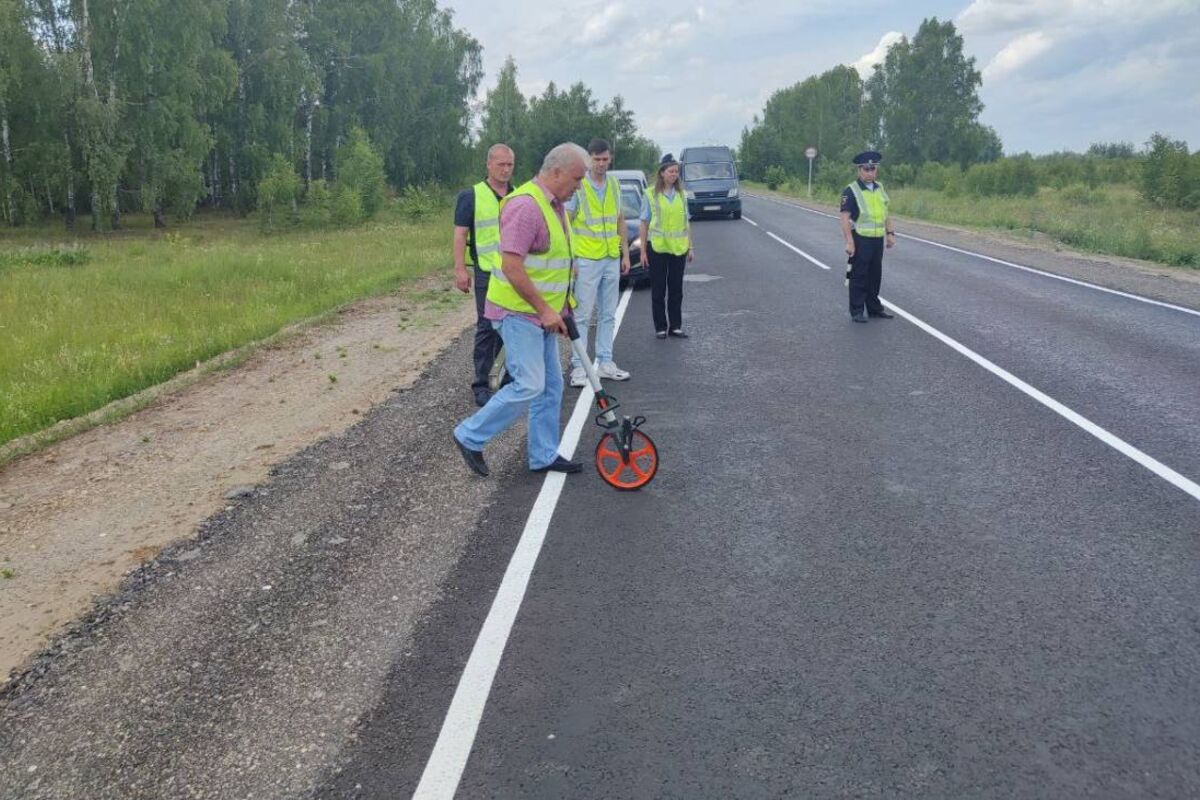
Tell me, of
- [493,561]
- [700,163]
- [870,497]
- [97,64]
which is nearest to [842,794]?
[493,561]

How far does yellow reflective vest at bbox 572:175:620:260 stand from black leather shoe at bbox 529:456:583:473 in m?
2.56

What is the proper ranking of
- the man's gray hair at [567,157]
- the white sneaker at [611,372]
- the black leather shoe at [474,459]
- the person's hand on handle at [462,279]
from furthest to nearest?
the white sneaker at [611,372] → the person's hand on handle at [462,279] → the black leather shoe at [474,459] → the man's gray hair at [567,157]

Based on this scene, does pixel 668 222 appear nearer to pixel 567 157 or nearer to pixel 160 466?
pixel 567 157

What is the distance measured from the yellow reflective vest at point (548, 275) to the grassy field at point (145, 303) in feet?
13.8

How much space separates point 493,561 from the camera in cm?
414

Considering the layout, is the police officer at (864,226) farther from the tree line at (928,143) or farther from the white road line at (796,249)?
the tree line at (928,143)

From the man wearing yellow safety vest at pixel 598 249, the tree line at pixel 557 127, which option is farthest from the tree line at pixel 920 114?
the man wearing yellow safety vest at pixel 598 249

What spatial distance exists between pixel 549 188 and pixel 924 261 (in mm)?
13505

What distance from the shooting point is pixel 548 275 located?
502 cm

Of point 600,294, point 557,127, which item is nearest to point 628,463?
point 600,294

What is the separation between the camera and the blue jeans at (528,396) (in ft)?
16.7

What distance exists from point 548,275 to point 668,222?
4.24m

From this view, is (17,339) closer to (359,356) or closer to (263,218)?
(359,356)

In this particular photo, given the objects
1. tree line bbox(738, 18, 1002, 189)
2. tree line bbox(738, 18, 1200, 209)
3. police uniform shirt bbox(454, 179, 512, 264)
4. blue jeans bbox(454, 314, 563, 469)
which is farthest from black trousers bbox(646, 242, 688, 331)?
tree line bbox(738, 18, 1002, 189)
